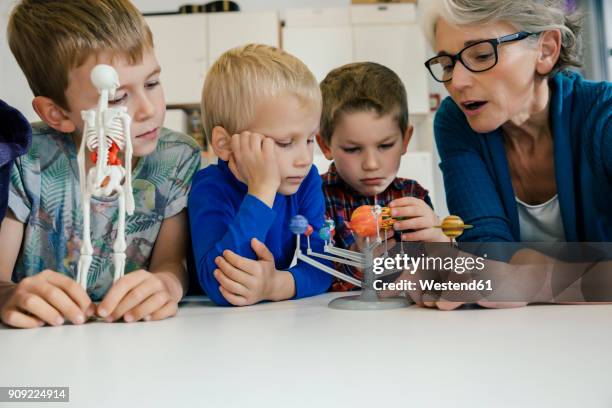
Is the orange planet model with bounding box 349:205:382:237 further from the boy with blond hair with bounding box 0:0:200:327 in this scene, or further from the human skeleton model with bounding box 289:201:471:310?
the boy with blond hair with bounding box 0:0:200:327

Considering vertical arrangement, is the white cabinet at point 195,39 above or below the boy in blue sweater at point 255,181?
above

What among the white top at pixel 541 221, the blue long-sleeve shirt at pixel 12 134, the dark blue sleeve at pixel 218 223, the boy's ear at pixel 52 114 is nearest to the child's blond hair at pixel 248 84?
the dark blue sleeve at pixel 218 223

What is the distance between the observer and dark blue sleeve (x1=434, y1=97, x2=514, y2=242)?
1007 mm

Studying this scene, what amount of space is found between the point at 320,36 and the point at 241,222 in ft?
11.1

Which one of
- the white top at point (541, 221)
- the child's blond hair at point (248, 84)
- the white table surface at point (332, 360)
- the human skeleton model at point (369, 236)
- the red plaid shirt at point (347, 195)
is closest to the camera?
the white table surface at point (332, 360)

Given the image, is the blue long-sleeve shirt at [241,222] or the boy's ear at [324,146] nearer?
the blue long-sleeve shirt at [241,222]

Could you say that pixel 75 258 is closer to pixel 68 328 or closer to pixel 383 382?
pixel 68 328

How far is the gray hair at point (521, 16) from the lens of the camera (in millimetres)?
1017

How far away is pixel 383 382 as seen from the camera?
398 mm

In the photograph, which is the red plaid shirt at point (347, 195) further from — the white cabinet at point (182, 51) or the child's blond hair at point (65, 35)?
the white cabinet at point (182, 51)

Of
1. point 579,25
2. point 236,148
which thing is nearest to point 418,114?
point 579,25

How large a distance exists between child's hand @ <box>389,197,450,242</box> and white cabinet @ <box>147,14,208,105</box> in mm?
3452

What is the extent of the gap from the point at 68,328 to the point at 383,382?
43 cm

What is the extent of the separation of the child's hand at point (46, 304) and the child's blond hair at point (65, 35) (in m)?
0.34
